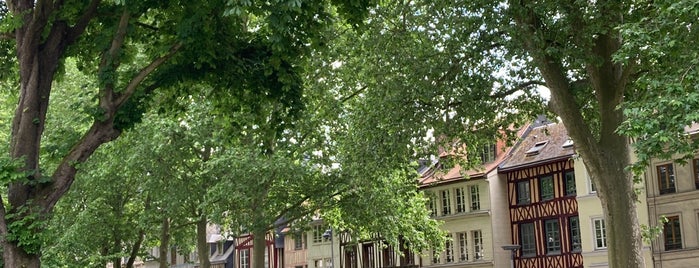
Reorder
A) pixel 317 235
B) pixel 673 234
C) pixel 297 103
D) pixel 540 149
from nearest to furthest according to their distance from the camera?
pixel 297 103 → pixel 673 234 → pixel 540 149 → pixel 317 235

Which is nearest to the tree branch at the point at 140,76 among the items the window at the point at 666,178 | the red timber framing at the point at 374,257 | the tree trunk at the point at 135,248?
the tree trunk at the point at 135,248

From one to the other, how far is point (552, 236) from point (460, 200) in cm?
610

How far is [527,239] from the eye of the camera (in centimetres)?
4403

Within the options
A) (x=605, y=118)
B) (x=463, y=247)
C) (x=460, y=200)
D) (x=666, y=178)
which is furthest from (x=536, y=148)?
(x=605, y=118)

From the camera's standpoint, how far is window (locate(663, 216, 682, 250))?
119ft

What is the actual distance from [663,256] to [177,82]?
26.8 meters

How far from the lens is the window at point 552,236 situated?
1671 inches

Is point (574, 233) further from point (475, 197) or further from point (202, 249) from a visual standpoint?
point (202, 249)

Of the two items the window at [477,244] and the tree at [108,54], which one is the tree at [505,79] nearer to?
the tree at [108,54]

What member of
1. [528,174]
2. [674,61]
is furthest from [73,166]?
[528,174]

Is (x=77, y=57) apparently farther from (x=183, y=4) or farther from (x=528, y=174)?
(x=528, y=174)

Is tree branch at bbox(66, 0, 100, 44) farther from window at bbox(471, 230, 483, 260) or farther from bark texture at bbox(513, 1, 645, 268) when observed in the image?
window at bbox(471, 230, 483, 260)

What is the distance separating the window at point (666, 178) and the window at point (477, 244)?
11032 millimetres

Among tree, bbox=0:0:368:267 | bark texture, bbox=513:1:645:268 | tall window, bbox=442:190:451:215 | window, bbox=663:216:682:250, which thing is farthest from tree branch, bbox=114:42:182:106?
tall window, bbox=442:190:451:215
